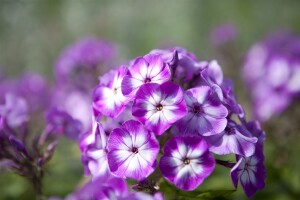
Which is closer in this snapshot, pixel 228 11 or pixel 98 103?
pixel 98 103

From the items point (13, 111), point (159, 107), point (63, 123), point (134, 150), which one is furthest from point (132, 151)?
point (13, 111)

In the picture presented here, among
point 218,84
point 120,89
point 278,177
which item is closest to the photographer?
point 120,89

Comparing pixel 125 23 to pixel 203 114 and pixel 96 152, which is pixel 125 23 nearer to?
pixel 96 152

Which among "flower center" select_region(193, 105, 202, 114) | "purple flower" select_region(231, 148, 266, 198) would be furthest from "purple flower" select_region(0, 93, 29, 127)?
"purple flower" select_region(231, 148, 266, 198)

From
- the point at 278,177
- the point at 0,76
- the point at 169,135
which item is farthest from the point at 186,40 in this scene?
the point at 169,135

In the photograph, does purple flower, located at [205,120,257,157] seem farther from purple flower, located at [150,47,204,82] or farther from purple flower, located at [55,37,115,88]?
purple flower, located at [55,37,115,88]

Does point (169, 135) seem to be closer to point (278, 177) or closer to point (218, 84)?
point (218, 84)
